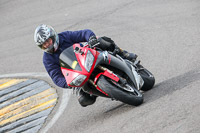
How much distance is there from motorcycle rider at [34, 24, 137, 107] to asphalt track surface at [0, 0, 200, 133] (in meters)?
0.57

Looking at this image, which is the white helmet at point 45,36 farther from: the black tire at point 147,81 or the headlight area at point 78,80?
the black tire at point 147,81

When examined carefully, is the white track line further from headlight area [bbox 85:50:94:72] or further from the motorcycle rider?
headlight area [bbox 85:50:94:72]

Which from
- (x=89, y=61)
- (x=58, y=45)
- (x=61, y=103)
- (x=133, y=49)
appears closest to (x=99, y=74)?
(x=89, y=61)

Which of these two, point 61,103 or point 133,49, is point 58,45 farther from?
point 133,49

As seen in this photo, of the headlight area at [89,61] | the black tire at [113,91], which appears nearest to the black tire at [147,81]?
the black tire at [113,91]

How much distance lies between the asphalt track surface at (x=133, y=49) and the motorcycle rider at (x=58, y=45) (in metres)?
0.57

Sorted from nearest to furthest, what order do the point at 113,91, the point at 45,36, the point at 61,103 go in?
1. the point at 113,91
2. the point at 45,36
3. the point at 61,103

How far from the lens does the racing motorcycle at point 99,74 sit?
6.12 m

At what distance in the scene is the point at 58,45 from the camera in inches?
275

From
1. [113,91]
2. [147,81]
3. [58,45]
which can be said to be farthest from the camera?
[147,81]

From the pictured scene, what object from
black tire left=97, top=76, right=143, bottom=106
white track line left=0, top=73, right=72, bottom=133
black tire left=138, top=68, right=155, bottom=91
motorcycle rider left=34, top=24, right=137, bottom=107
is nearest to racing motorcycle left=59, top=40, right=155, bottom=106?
black tire left=97, top=76, right=143, bottom=106

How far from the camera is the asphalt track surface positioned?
231 inches

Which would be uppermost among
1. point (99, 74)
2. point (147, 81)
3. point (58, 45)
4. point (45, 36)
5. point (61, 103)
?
point (45, 36)

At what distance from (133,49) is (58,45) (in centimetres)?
354
